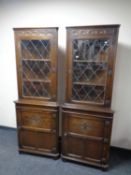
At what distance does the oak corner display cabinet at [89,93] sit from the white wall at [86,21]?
47 cm

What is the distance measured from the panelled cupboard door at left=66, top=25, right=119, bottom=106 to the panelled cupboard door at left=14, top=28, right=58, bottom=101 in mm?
213

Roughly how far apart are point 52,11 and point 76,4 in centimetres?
39

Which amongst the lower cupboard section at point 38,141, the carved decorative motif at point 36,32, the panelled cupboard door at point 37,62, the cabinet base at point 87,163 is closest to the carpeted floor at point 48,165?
the cabinet base at point 87,163

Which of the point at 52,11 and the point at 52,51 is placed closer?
the point at 52,51

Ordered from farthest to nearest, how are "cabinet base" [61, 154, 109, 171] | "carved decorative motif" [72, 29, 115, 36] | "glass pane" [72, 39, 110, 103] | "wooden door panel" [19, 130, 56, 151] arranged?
"wooden door panel" [19, 130, 56, 151] < "cabinet base" [61, 154, 109, 171] < "glass pane" [72, 39, 110, 103] < "carved decorative motif" [72, 29, 115, 36]

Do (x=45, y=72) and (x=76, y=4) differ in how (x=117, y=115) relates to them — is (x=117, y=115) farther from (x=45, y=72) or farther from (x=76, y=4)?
(x=76, y=4)

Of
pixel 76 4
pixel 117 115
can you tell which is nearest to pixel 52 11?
pixel 76 4

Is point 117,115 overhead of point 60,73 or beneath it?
beneath

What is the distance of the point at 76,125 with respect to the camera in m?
2.05

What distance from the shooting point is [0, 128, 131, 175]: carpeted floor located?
202cm

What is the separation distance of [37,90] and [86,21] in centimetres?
128

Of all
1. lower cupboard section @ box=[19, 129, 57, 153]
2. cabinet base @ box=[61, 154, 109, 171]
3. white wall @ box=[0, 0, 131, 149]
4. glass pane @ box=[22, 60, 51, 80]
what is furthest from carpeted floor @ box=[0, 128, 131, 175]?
glass pane @ box=[22, 60, 51, 80]

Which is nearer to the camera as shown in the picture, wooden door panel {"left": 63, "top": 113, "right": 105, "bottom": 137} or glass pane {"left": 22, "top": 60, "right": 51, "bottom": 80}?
wooden door panel {"left": 63, "top": 113, "right": 105, "bottom": 137}

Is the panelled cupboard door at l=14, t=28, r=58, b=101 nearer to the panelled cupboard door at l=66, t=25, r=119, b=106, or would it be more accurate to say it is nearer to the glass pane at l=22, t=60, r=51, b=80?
the glass pane at l=22, t=60, r=51, b=80
